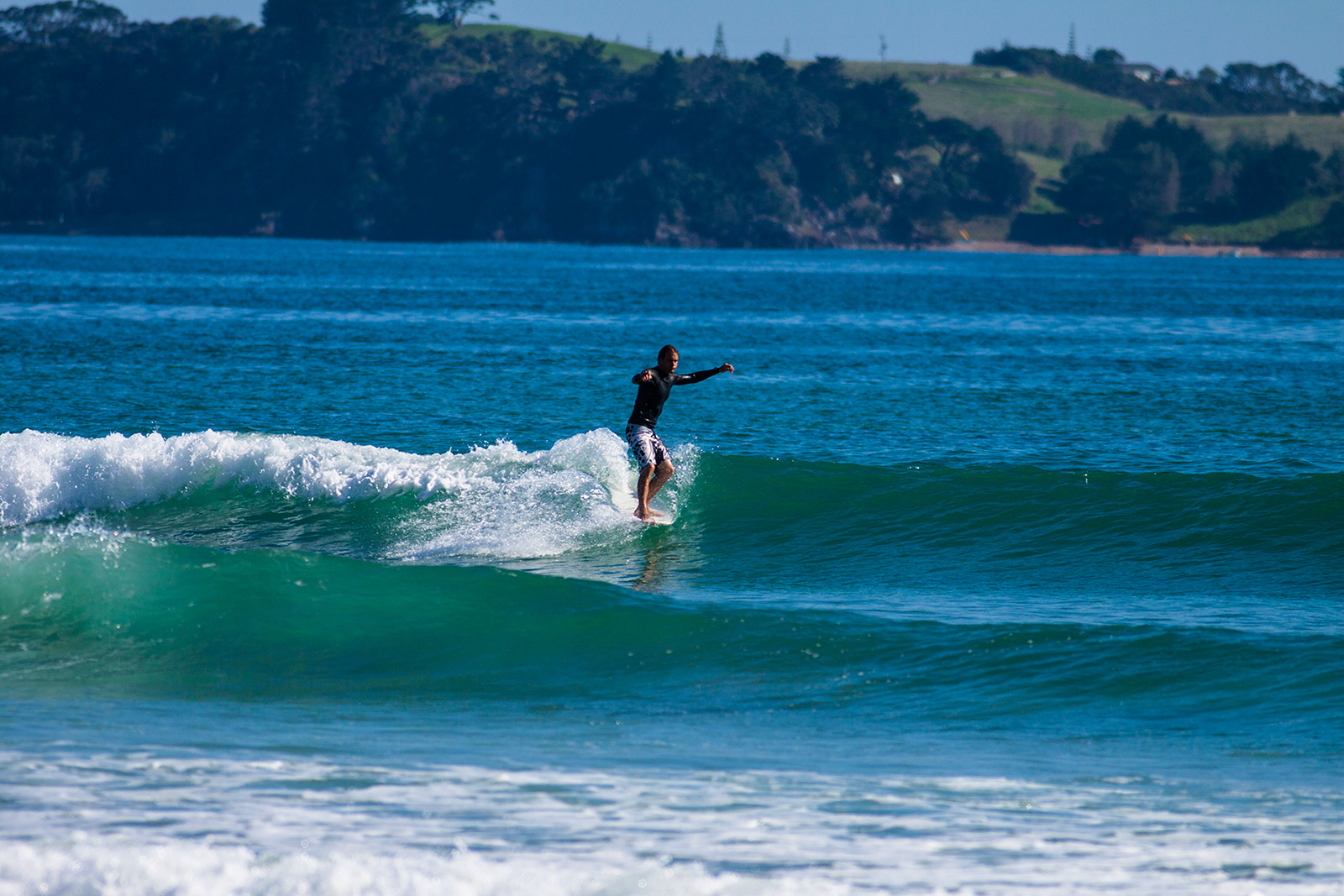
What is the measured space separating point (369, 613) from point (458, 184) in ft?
524

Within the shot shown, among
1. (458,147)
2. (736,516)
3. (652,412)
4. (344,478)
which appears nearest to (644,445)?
(652,412)

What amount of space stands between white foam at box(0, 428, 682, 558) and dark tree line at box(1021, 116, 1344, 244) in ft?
504

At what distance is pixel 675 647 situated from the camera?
32.5ft

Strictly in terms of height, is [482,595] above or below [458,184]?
below

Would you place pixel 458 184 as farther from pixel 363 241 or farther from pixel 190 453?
pixel 190 453

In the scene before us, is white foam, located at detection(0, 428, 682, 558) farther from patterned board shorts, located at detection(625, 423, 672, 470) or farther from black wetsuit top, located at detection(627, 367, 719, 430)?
black wetsuit top, located at detection(627, 367, 719, 430)

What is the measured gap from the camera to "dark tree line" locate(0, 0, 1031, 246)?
16162 centimetres

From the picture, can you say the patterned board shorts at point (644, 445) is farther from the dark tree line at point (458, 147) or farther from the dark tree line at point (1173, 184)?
the dark tree line at point (1173, 184)

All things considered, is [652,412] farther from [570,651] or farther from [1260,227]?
[1260,227]

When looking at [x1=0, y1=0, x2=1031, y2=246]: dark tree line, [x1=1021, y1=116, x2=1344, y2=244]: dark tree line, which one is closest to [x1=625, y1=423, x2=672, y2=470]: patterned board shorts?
[x1=0, y1=0, x2=1031, y2=246]: dark tree line

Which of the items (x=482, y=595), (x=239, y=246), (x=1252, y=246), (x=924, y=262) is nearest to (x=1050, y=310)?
(x=482, y=595)

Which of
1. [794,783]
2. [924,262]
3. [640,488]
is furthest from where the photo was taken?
[924,262]

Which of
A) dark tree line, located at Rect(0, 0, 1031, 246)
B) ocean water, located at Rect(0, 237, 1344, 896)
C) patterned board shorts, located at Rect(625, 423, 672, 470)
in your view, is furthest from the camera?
dark tree line, located at Rect(0, 0, 1031, 246)

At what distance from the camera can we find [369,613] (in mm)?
10633
